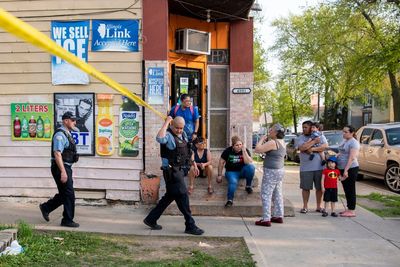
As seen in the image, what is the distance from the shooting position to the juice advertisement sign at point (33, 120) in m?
8.88

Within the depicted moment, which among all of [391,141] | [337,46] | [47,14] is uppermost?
[337,46]

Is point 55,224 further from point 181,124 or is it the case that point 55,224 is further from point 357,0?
point 357,0

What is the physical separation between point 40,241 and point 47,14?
4.93 metres

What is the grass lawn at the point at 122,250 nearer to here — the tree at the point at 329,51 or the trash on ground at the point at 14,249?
the trash on ground at the point at 14,249

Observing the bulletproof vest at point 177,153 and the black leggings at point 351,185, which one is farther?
the black leggings at point 351,185

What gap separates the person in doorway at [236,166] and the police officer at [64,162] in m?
2.74

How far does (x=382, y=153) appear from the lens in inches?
484

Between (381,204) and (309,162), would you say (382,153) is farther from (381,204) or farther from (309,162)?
(309,162)

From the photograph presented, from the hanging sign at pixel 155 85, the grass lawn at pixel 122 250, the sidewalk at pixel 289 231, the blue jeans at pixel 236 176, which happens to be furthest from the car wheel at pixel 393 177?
the grass lawn at pixel 122 250

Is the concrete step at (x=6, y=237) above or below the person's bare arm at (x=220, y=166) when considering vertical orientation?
below

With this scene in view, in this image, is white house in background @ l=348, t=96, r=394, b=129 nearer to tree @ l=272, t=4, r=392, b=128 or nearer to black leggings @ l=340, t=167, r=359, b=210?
tree @ l=272, t=4, r=392, b=128

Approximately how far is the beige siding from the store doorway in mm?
1321

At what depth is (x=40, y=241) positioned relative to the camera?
5.82 meters

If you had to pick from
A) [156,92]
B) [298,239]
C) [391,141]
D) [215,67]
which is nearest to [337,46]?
[391,141]
